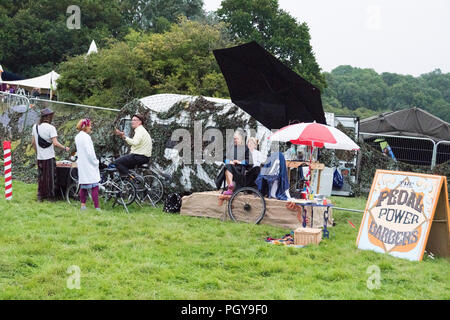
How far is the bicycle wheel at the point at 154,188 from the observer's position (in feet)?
36.2

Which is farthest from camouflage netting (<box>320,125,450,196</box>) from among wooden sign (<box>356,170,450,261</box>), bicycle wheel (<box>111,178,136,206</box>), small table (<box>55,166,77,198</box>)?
small table (<box>55,166,77,198</box>)

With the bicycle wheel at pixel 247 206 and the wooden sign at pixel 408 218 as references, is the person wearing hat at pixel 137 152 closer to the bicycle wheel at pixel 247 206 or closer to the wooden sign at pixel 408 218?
the bicycle wheel at pixel 247 206

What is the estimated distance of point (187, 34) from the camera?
27125 mm

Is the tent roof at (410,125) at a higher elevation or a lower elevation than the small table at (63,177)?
higher

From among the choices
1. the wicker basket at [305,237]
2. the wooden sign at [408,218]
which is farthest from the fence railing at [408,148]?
the wicker basket at [305,237]

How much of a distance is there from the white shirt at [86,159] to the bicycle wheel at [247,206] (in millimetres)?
2594

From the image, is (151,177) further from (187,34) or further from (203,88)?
(187,34)

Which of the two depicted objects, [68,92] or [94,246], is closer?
[94,246]

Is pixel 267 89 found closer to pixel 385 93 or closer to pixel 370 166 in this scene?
pixel 370 166

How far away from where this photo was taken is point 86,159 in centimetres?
957

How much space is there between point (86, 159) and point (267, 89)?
4003mm

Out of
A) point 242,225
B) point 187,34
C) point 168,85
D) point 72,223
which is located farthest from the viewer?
point 187,34

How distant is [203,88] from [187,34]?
11.6ft

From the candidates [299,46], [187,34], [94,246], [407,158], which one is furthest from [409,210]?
[299,46]
